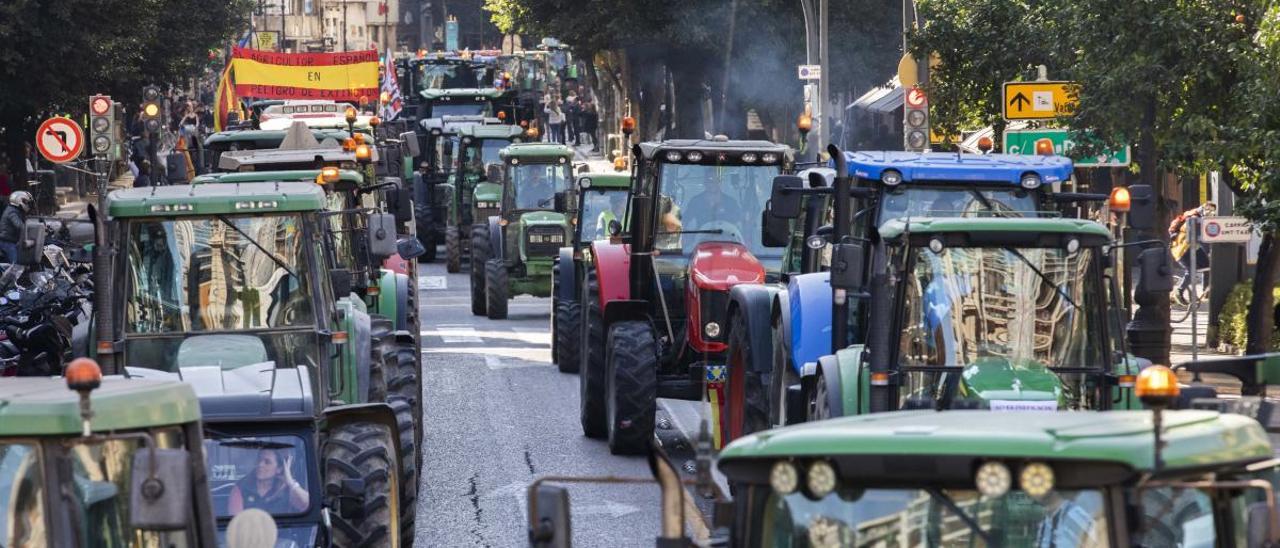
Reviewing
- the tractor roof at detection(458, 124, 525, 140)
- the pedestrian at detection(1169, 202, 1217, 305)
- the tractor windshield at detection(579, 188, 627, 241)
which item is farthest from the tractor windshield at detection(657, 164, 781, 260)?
the tractor roof at detection(458, 124, 525, 140)

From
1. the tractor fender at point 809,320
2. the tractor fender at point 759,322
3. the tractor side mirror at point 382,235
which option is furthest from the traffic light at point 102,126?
the tractor fender at point 809,320

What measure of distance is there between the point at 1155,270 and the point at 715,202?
604 cm

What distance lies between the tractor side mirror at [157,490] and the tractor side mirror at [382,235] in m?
7.91

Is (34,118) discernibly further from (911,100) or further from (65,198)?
(911,100)

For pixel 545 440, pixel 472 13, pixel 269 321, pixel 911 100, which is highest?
pixel 472 13

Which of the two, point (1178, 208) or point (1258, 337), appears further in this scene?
point (1178, 208)

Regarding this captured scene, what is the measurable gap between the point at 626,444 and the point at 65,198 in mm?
37721

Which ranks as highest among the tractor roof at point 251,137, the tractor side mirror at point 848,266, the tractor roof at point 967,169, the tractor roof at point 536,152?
the tractor roof at point 251,137

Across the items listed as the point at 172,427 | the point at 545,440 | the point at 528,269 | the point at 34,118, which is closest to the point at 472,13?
the point at 34,118

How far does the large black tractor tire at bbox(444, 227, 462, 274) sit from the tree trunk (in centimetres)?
1583

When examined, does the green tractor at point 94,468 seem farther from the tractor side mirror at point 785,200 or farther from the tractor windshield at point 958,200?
the tractor side mirror at point 785,200

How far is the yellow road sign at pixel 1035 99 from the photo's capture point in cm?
2175

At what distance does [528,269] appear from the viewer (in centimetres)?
2828

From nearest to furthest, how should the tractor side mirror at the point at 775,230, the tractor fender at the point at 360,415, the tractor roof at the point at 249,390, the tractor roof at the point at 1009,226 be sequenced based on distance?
the tractor roof at the point at 249,390
the tractor roof at the point at 1009,226
the tractor fender at the point at 360,415
the tractor side mirror at the point at 775,230
